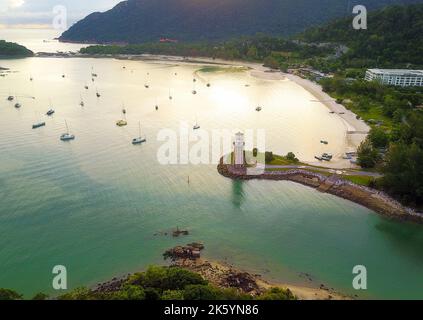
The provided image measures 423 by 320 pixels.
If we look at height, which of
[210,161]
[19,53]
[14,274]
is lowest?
[14,274]

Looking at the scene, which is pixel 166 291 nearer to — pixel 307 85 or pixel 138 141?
pixel 138 141

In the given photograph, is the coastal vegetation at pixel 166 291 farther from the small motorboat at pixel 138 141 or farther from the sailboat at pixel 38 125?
the sailboat at pixel 38 125

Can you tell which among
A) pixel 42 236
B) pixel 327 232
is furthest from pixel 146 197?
pixel 327 232

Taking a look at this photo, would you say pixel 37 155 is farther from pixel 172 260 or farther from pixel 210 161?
pixel 172 260

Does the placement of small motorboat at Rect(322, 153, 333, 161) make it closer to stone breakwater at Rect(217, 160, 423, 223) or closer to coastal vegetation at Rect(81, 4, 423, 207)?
coastal vegetation at Rect(81, 4, 423, 207)

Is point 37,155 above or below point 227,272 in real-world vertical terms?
above
